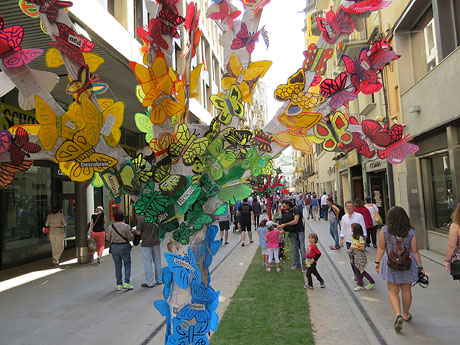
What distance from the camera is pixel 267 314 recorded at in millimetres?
5031

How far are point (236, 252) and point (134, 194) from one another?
29.8 ft

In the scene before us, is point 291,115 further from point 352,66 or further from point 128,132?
point 128,132

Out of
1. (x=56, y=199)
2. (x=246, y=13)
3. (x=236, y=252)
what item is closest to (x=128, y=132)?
(x=56, y=199)

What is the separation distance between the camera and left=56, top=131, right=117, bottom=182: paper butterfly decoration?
1.89 meters

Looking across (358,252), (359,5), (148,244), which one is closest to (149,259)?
(148,244)

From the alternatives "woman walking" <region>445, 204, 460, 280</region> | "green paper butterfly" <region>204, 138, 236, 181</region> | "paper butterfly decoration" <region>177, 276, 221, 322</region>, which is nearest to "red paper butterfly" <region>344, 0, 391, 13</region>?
"green paper butterfly" <region>204, 138, 236, 181</region>

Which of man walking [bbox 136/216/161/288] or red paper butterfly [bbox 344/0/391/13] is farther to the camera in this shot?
man walking [bbox 136/216/161/288]

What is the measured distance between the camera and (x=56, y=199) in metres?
12.4

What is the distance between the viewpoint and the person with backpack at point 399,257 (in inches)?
169

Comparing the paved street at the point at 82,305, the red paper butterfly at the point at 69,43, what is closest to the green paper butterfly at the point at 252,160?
the red paper butterfly at the point at 69,43

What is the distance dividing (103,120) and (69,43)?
19.4 inches

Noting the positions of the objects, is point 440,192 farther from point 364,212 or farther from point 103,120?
point 103,120

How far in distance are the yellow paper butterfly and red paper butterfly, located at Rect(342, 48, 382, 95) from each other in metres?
1.95

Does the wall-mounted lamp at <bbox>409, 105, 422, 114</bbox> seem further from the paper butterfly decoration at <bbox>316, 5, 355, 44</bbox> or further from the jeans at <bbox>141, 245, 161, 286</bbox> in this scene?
the paper butterfly decoration at <bbox>316, 5, 355, 44</bbox>
